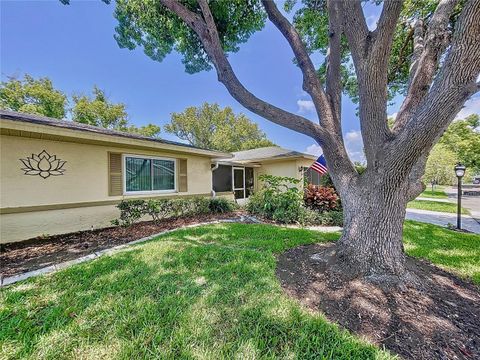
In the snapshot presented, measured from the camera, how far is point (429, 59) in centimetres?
314

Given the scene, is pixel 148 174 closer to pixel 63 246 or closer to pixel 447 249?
pixel 63 246

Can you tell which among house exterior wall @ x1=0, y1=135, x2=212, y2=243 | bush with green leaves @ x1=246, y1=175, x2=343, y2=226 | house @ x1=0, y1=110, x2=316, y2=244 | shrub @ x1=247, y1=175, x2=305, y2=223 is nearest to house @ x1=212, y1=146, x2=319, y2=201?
house @ x1=0, y1=110, x2=316, y2=244

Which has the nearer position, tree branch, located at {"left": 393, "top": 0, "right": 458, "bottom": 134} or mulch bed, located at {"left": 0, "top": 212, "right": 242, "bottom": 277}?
tree branch, located at {"left": 393, "top": 0, "right": 458, "bottom": 134}

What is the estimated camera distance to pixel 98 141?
5.96m

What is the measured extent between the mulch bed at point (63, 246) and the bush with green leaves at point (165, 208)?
0.34 m

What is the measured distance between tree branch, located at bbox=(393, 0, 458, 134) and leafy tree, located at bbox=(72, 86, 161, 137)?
25833mm

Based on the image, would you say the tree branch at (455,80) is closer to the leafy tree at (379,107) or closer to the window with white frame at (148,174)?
the leafy tree at (379,107)

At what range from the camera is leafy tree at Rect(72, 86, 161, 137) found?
2070cm


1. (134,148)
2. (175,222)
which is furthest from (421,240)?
(134,148)

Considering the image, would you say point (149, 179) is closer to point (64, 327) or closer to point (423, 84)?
point (64, 327)

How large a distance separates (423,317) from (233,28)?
8.17 meters

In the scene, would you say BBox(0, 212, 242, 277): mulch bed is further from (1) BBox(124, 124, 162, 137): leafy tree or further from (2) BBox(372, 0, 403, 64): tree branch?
(1) BBox(124, 124, 162, 137): leafy tree

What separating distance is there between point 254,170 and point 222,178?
10.5ft

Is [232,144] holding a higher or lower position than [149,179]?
higher
